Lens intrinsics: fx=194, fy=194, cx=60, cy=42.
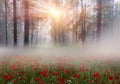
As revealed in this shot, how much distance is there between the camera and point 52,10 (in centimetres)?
3275

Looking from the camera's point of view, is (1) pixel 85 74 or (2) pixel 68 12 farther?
(2) pixel 68 12

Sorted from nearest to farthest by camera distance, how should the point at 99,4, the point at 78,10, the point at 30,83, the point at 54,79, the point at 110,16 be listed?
the point at 30,83, the point at 54,79, the point at 99,4, the point at 78,10, the point at 110,16

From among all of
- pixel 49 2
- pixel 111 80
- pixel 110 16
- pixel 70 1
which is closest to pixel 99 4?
pixel 49 2

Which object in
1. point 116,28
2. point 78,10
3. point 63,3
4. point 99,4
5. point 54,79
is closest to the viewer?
point 54,79

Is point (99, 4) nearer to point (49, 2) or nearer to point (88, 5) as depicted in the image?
point (49, 2)

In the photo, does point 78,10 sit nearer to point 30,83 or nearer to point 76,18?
point 76,18

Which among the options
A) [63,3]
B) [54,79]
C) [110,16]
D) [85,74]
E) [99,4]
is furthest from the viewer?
[110,16]

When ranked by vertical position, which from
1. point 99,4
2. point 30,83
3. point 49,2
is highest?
point 49,2

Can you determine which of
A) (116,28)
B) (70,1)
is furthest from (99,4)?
(116,28)

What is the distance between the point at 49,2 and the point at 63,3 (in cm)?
362

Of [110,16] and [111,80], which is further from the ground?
[110,16]

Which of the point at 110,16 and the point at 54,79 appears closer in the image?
the point at 54,79

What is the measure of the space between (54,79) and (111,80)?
4.80 ft

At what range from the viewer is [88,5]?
38281mm
